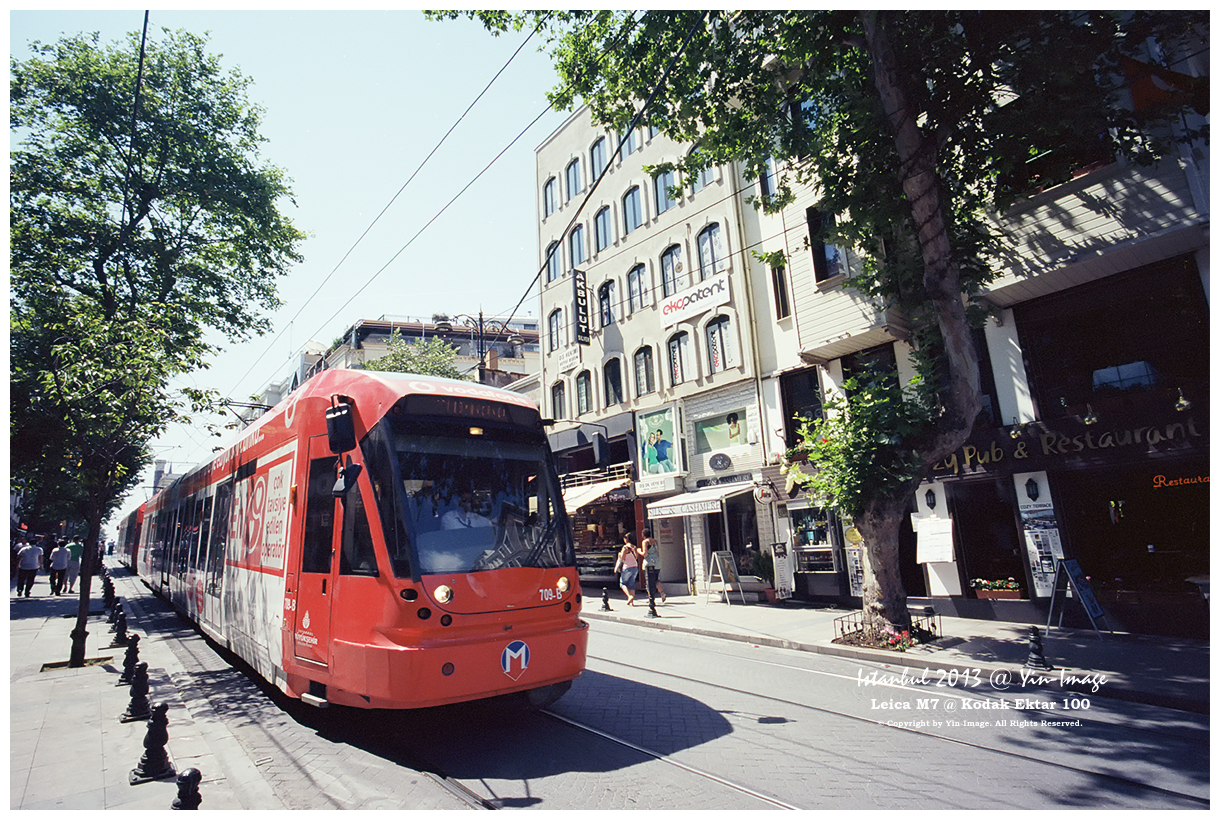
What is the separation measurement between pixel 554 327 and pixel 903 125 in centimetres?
1754

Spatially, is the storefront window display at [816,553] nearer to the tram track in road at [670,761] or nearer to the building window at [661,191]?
the tram track in road at [670,761]

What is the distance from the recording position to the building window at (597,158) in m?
23.8

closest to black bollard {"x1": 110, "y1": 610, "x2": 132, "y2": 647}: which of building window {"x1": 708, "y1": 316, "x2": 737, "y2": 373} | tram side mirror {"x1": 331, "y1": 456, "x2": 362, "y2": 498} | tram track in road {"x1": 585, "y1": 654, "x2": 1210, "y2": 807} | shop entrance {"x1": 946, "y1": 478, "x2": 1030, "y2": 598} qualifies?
tram side mirror {"x1": 331, "y1": 456, "x2": 362, "y2": 498}

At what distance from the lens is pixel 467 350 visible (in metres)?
50.4

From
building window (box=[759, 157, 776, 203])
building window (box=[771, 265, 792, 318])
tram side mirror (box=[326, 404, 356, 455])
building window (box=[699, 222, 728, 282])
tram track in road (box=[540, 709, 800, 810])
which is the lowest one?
tram track in road (box=[540, 709, 800, 810])

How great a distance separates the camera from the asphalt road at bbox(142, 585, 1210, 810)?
14.3ft

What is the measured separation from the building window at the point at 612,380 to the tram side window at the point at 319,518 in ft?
52.5

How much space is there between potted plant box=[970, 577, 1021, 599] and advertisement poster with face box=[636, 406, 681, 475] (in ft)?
28.6

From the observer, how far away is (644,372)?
2081 cm

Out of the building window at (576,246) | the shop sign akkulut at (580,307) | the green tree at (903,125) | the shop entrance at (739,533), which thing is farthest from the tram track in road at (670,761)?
the building window at (576,246)

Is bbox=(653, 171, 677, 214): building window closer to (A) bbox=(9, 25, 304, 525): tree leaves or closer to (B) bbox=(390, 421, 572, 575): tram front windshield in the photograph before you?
(A) bbox=(9, 25, 304, 525): tree leaves

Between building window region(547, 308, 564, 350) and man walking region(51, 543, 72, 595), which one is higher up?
building window region(547, 308, 564, 350)

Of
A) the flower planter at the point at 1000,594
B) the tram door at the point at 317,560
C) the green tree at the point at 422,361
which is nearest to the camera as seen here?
the tram door at the point at 317,560

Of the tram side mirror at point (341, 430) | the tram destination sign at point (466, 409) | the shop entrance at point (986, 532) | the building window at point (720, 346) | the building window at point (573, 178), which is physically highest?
the building window at point (573, 178)
